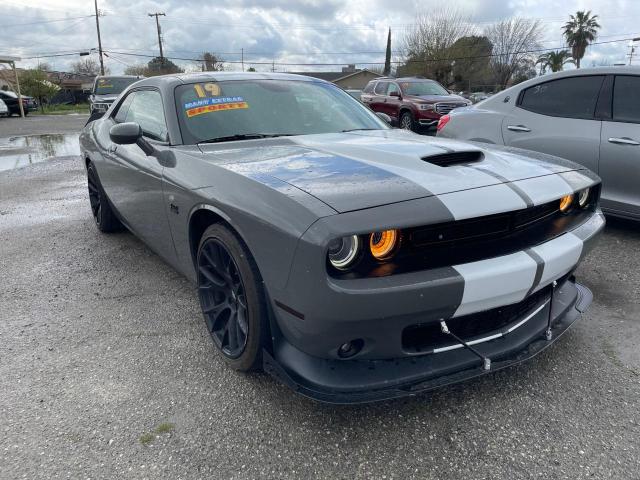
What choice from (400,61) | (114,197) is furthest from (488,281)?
(400,61)

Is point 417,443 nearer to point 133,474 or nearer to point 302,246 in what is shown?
point 302,246

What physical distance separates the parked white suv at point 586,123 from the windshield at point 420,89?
841 centimetres

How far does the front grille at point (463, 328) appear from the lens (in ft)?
6.14

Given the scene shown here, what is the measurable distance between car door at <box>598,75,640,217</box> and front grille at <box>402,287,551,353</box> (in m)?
2.39

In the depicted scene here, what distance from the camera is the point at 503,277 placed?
179cm

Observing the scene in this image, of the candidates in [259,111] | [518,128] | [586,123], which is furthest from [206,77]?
[586,123]

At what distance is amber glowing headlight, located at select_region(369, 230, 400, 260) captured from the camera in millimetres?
1734

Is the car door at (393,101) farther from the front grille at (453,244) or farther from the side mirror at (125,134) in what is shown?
the front grille at (453,244)

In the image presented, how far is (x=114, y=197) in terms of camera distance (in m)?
3.87

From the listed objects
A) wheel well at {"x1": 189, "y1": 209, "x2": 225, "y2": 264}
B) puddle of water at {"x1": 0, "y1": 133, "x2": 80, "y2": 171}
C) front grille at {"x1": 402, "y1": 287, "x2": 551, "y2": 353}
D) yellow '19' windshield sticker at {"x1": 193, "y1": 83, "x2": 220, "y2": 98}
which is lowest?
puddle of water at {"x1": 0, "y1": 133, "x2": 80, "y2": 171}

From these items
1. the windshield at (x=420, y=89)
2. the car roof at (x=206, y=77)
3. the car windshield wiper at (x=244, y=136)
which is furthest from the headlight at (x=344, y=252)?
the windshield at (x=420, y=89)

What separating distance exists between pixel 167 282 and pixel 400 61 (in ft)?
140

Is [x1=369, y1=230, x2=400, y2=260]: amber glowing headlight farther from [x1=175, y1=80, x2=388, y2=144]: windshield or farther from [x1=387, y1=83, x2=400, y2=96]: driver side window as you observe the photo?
[x1=387, y1=83, x2=400, y2=96]: driver side window

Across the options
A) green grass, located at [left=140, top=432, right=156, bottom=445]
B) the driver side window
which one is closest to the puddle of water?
the driver side window
